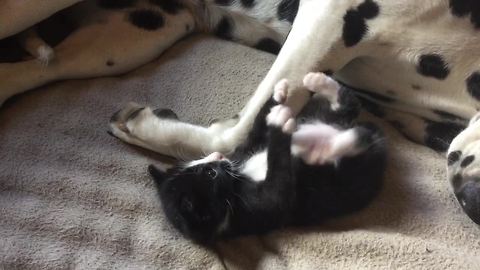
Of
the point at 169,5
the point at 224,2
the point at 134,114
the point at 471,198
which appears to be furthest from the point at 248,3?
the point at 471,198

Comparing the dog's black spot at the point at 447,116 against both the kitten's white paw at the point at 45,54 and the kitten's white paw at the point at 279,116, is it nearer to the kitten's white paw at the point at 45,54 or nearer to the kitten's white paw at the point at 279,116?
the kitten's white paw at the point at 279,116

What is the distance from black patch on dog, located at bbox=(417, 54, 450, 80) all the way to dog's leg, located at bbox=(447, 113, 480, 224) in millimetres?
123

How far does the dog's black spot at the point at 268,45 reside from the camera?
1943 millimetres

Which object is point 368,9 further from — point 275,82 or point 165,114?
point 165,114

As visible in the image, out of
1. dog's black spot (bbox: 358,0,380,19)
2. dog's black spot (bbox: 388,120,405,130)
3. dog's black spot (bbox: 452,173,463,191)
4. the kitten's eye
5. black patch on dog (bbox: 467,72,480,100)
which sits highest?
dog's black spot (bbox: 358,0,380,19)

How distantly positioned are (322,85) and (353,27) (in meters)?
0.16

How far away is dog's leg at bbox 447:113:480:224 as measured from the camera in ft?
4.74

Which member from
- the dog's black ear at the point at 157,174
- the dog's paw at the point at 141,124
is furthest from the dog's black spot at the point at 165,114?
the dog's black ear at the point at 157,174

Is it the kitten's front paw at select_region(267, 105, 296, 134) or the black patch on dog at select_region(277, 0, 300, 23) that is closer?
the kitten's front paw at select_region(267, 105, 296, 134)

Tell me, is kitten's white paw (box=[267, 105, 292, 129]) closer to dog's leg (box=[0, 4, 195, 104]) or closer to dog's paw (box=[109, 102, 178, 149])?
dog's paw (box=[109, 102, 178, 149])

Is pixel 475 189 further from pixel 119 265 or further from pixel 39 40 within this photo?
pixel 39 40

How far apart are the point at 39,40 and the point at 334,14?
78 centimetres

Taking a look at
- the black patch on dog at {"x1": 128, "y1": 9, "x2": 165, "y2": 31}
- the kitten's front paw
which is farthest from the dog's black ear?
the black patch on dog at {"x1": 128, "y1": 9, "x2": 165, "y2": 31}

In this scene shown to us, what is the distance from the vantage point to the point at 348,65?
1.75 metres
